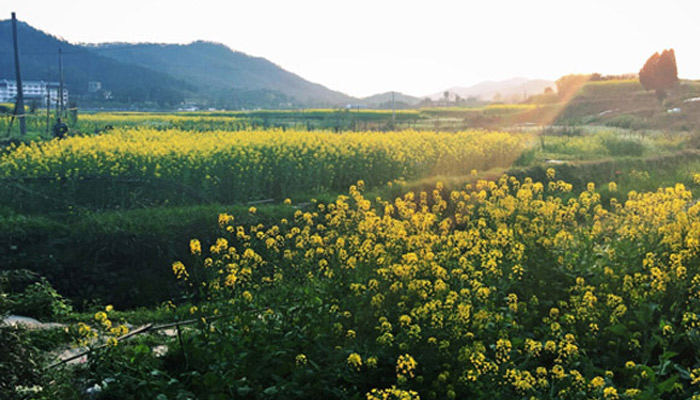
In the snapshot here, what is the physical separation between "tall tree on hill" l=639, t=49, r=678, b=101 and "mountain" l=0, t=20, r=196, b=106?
2606 inches

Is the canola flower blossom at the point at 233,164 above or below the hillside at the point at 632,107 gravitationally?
below

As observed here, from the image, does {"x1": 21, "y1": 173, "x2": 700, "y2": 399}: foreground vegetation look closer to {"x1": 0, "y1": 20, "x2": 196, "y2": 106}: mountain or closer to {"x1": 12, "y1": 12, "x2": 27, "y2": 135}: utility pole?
{"x1": 12, "y1": 12, "x2": 27, "y2": 135}: utility pole

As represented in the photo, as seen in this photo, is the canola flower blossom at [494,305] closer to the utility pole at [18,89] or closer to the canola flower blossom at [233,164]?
the canola flower blossom at [233,164]

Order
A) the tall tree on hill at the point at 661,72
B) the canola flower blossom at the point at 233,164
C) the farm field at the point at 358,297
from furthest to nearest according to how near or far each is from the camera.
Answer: the tall tree on hill at the point at 661,72, the canola flower blossom at the point at 233,164, the farm field at the point at 358,297

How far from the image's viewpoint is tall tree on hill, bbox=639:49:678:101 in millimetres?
62250

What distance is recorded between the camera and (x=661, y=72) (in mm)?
62688

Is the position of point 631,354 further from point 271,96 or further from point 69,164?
point 271,96

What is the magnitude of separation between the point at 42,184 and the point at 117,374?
9967mm

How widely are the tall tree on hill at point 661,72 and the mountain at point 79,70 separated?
66.2m

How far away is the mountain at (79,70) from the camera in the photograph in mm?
102000

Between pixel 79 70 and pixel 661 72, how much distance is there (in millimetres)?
95863

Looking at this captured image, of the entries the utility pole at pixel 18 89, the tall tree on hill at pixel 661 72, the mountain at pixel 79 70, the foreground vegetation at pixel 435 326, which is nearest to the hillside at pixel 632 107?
the tall tree on hill at pixel 661 72

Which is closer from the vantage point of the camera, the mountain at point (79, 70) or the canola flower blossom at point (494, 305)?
the canola flower blossom at point (494, 305)

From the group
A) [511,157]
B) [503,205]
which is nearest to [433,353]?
[503,205]
